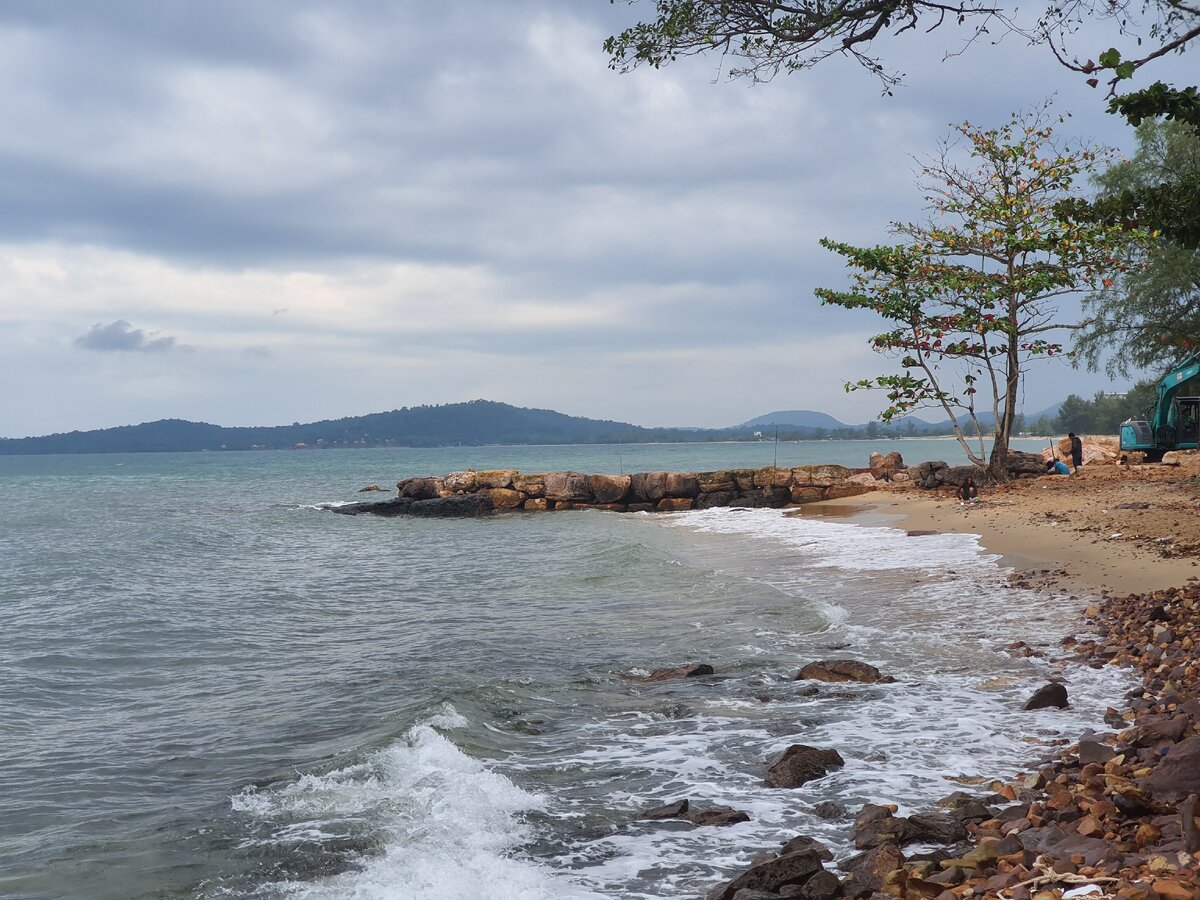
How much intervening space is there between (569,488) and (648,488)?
3.55 metres

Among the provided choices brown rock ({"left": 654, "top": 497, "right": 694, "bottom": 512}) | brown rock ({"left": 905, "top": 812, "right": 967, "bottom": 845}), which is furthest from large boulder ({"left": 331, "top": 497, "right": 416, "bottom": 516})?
brown rock ({"left": 905, "top": 812, "right": 967, "bottom": 845})

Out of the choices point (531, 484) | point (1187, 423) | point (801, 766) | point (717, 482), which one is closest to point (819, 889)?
point (801, 766)

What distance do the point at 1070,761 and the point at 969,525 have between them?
16091 millimetres

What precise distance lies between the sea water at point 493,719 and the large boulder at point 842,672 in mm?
301

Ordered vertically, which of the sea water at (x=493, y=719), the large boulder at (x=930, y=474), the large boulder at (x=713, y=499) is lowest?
the sea water at (x=493, y=719)

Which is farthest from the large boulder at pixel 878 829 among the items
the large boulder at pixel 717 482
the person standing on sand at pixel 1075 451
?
the large boulder at pixel 717 482

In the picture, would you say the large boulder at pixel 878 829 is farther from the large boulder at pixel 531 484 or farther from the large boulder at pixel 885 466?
the large boulder at pixel 531 484

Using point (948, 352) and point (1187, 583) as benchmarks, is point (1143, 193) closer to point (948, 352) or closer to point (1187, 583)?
point (1187, 583)

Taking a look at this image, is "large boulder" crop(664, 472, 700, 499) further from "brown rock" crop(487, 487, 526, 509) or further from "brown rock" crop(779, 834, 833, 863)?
"brown rock" crop(779, 834, 833, 863)

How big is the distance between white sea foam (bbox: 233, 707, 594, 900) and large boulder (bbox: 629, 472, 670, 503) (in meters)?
30.4

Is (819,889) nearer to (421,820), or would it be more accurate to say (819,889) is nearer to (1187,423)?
(421,820)

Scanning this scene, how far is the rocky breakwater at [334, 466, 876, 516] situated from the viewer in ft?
118

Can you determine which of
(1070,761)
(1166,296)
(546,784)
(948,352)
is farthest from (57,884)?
(1166,296)

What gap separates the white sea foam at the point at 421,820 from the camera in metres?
5.56
